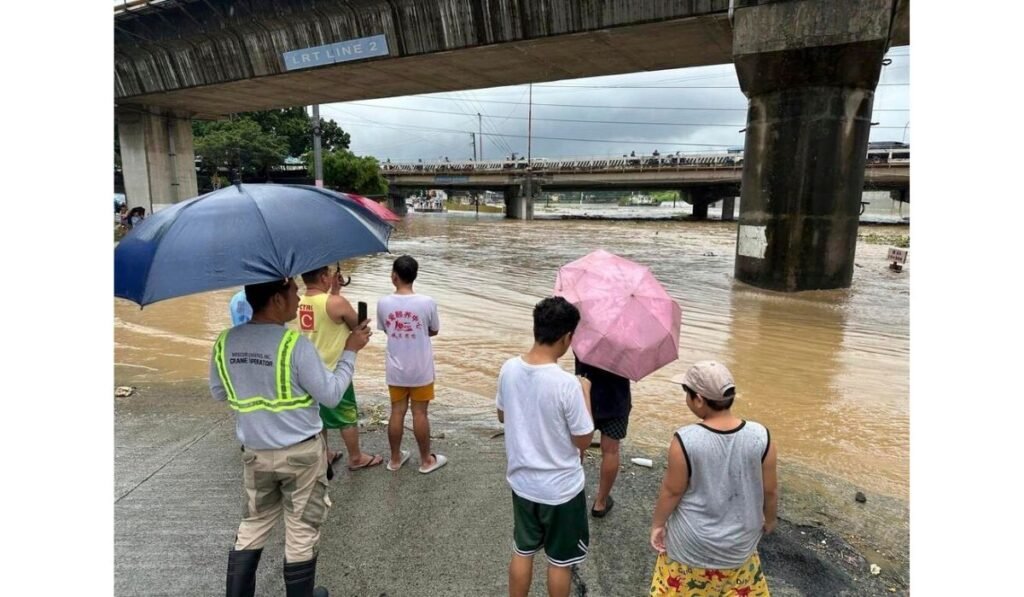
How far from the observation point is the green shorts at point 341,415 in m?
3.80

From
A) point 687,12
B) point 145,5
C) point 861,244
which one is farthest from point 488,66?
point 861,244

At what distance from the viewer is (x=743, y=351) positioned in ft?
25.8

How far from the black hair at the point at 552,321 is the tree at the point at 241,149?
4655cm

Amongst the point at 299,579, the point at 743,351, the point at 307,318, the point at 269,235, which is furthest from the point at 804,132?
the point at 299,579

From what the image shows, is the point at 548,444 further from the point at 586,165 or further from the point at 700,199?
the point at 700,199

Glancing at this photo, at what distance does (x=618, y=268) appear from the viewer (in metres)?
2.93

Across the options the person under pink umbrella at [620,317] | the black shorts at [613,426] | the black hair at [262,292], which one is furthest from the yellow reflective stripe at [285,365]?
the black shorts at [613,426]

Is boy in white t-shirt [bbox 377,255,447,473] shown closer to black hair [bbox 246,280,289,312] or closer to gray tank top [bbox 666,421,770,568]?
black hair [bbox 246,280,289,312]

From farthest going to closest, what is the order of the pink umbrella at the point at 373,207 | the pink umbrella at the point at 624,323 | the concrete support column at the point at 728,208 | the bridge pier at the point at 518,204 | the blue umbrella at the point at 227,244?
the bridge pier at the point at 518,204 < the concrete support column at the point at 728,208 < the pink umbrella at the point at 373,207 < the pink umbrella at the point at 624,323 < the blue umbrella at the point at 227,244

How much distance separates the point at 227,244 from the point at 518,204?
→ 58.8 meters

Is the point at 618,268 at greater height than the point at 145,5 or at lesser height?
lesser

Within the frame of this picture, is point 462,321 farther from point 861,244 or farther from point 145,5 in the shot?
point 861,244

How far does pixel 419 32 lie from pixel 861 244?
22.9 metres

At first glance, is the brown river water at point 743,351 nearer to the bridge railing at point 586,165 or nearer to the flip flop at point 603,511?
the flip flop at point 603,511
